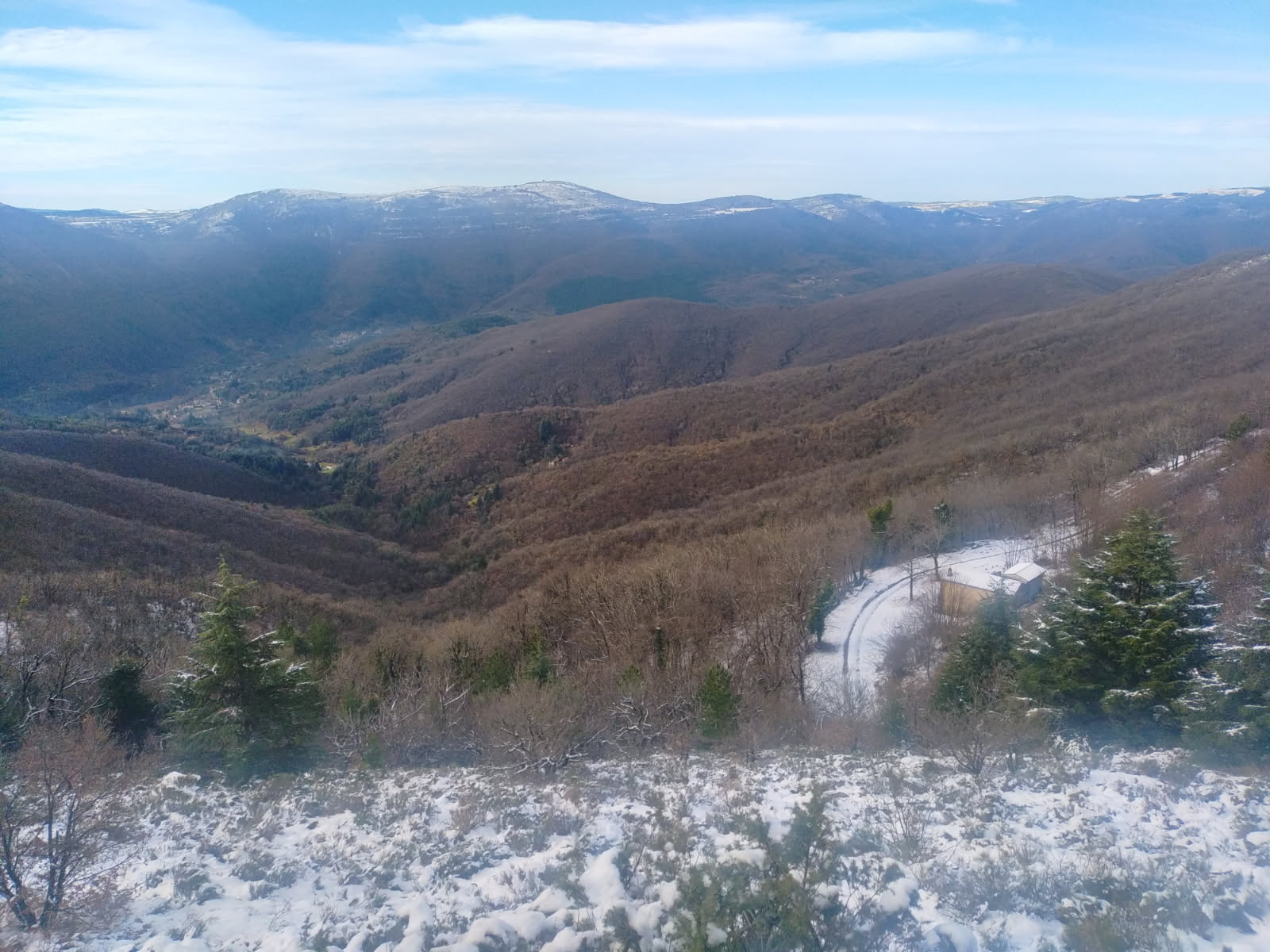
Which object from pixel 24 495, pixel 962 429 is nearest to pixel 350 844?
pixel 24 495

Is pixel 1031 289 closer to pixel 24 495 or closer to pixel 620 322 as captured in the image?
pixel 620 322

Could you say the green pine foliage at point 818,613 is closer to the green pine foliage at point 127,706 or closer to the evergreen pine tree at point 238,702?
the evergreen pine tree at point 238,702

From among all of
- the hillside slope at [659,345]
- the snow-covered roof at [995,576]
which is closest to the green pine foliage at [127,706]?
the snow-covered roof at [995,576]

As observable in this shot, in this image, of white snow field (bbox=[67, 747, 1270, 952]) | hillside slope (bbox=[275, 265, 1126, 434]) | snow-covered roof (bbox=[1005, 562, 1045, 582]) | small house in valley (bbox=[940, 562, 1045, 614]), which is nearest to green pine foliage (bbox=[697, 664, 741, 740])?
white snow field (bbox=[67, 747, 1270, 952])

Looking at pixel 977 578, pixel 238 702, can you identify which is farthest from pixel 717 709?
pixel 977 578

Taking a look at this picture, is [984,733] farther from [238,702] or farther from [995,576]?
[995,576]

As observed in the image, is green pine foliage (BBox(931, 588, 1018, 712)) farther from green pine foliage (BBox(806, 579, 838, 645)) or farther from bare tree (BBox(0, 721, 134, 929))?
bare tree (BBox(0, 721, 134, 929))
